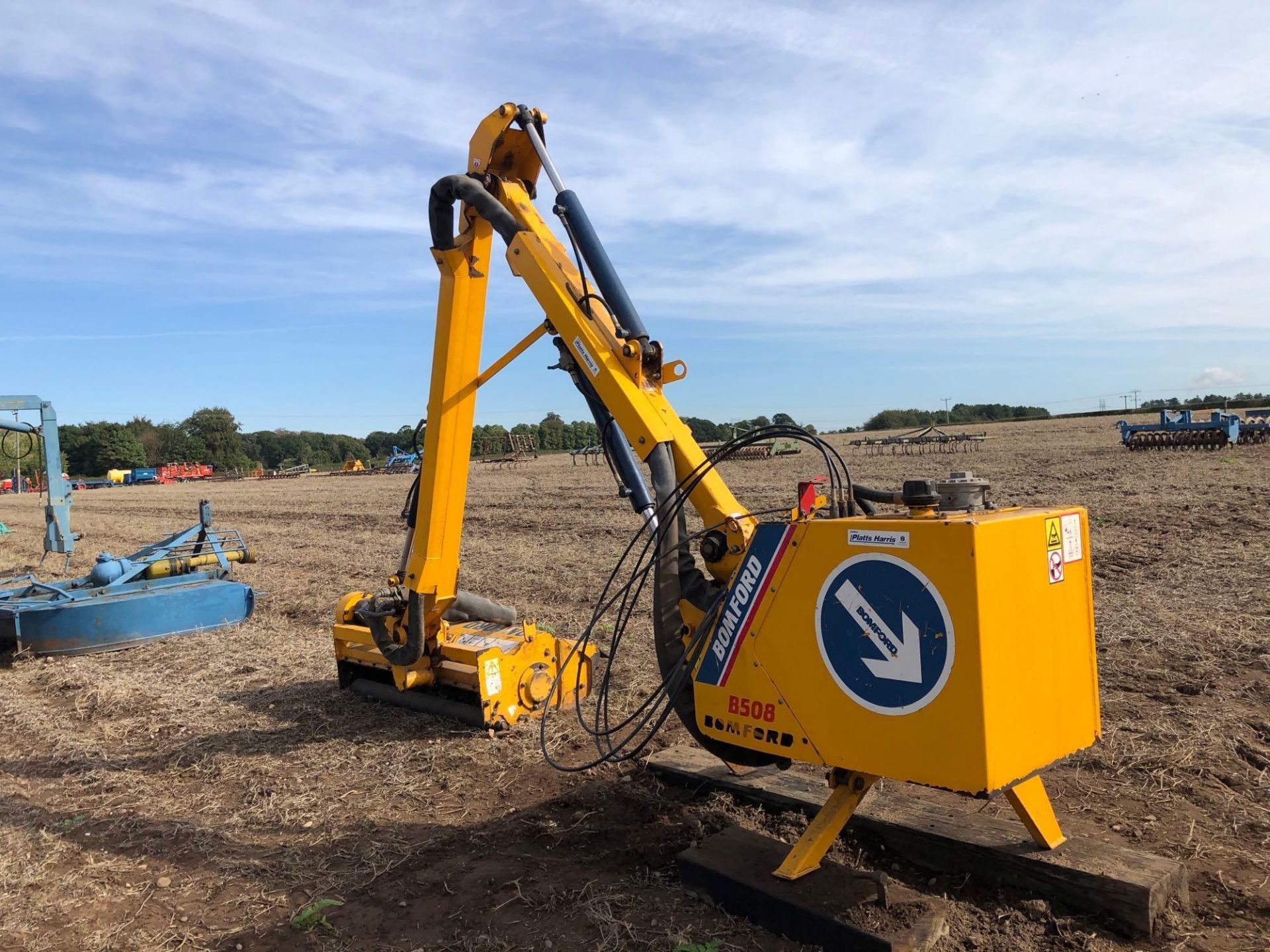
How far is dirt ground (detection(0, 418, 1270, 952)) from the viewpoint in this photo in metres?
3.72

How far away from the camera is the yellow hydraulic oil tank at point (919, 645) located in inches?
114

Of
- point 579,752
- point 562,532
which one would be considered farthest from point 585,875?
point 562,532

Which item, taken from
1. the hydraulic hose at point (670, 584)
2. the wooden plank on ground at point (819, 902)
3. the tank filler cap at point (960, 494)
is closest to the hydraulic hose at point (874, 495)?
the tank filler cap at point (960, 494)

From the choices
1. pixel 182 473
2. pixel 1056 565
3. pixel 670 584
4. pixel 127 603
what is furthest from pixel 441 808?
pixel 182 473

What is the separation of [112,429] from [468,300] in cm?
8446

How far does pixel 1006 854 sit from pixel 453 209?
4.58 meters

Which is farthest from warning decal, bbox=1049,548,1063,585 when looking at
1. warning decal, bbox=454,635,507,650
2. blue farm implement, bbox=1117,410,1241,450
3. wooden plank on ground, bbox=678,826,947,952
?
blue farm implement, bbox=1117,410,1241,450

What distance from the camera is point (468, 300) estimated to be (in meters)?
5.61

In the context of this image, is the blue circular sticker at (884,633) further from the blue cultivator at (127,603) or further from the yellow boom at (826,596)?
the blue cultivator at (127,603)

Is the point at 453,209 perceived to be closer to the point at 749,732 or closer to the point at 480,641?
the point at 480,641

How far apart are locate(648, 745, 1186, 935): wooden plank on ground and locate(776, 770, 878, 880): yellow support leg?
0.64m

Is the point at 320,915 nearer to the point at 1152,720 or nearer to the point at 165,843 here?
the point at 165,843

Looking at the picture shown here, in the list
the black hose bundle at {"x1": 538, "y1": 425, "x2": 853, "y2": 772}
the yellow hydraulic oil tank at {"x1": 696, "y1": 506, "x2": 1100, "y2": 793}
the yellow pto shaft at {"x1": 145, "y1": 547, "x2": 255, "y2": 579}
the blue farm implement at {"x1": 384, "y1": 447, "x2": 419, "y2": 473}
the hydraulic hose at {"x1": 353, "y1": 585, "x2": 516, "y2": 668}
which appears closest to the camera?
the yellow hydraulic oil tank at {"x1": 696, "y1": 506, "x2": 1100, "y2": 793}

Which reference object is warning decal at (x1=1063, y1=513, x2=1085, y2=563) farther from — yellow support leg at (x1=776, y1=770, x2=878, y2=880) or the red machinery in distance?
the red machinery in distance
